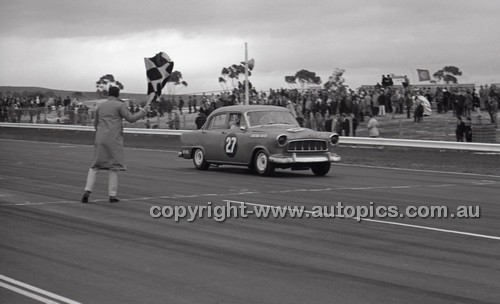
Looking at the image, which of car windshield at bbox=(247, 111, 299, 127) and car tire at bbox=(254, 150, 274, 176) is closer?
car tire at bbox=(254, 150, 274, 176)

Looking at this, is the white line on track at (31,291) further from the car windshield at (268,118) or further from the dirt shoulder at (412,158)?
the dirt shoulder at (412,158)

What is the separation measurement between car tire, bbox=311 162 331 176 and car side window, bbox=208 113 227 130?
257cm

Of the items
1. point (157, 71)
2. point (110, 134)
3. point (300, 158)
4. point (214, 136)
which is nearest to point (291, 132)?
point (300, 158)

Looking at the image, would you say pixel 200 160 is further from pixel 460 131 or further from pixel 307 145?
pixel 460 131

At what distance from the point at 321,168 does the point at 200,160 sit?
320cm

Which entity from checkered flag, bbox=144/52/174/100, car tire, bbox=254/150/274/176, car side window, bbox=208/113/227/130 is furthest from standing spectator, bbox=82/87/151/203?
car side window, bbox=208/113/227/130

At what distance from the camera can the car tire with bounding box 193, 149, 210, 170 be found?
811 inches

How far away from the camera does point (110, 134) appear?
13.4 metres

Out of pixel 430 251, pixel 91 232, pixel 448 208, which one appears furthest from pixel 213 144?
pixel 430 251

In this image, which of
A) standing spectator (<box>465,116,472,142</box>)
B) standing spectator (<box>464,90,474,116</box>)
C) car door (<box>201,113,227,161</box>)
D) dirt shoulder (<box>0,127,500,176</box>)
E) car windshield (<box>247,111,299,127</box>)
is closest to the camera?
car windshield (<box>247,111,299,127</box>)

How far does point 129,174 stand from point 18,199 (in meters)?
5.74

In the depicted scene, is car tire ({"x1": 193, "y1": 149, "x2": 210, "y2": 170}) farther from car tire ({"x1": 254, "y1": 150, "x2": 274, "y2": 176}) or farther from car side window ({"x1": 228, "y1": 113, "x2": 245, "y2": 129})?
car tire ({"x1": 254, "y1": 150, "x2": 274, "y2": 176})

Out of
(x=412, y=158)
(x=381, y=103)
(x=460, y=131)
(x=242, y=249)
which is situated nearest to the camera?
(x=242, y=249)

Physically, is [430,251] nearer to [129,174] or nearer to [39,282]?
[39,282]
